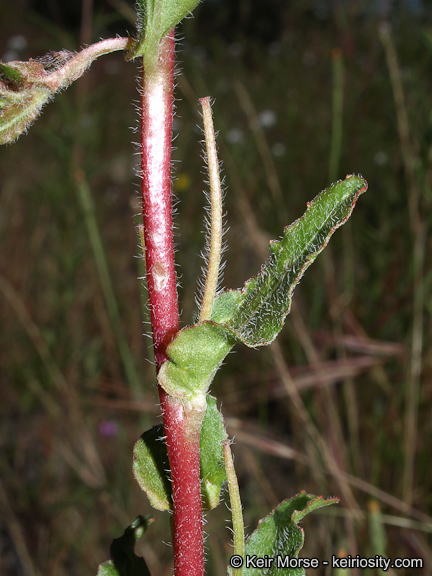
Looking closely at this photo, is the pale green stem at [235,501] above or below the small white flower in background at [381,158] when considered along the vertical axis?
below

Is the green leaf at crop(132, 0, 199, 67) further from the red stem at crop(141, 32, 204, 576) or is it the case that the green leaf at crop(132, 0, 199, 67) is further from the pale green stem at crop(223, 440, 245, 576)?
the pale green stem at crop(223, 440, 245, 576)

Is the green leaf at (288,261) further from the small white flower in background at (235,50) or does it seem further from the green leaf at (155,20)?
the small white flower in background at (235,50)

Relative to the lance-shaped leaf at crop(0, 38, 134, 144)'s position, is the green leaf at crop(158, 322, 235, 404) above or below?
below

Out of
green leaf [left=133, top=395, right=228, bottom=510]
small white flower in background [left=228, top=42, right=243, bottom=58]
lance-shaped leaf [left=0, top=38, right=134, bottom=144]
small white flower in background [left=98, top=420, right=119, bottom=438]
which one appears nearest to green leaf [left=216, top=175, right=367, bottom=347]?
green leaf [left=133, top=395, right=228, bottom=510]

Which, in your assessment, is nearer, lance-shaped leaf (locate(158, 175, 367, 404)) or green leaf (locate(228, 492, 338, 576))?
lance-shaped leaf (locate(158, 175, 367, 404))

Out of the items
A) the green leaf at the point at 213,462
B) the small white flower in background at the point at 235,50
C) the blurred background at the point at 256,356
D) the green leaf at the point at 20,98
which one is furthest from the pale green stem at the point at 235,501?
the small white flower in background at the point at 235,50
